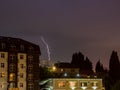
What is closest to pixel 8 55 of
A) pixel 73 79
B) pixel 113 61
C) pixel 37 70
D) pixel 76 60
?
pixel 37 70

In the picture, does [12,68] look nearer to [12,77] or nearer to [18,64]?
[18,64]

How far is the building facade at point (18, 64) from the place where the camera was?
8169 cm

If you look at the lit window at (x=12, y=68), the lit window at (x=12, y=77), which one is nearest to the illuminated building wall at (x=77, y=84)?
the lit window at (x=12, y=77)

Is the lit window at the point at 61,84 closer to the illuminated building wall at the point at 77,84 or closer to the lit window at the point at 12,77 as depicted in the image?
the illuminated building wall at the point at 77,84

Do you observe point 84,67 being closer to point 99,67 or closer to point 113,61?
point 99,67

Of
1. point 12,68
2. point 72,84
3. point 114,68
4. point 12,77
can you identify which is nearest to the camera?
point 12,77

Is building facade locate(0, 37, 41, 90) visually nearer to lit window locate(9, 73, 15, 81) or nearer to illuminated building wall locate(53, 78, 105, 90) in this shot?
lit window locate(9, 73, 15, 81)

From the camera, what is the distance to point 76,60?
13325cm

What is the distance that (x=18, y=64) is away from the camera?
83500 mm

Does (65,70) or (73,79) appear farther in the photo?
(65,70)

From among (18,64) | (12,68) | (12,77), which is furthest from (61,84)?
(12,68)

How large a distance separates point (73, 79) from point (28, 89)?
41.2ft

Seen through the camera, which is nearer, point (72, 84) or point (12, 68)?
point (12, 68)

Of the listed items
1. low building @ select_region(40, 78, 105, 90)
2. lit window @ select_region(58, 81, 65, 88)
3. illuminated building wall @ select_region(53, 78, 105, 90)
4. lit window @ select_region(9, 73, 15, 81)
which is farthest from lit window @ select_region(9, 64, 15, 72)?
lit window @ select_region(58, 81, 65, 88)
